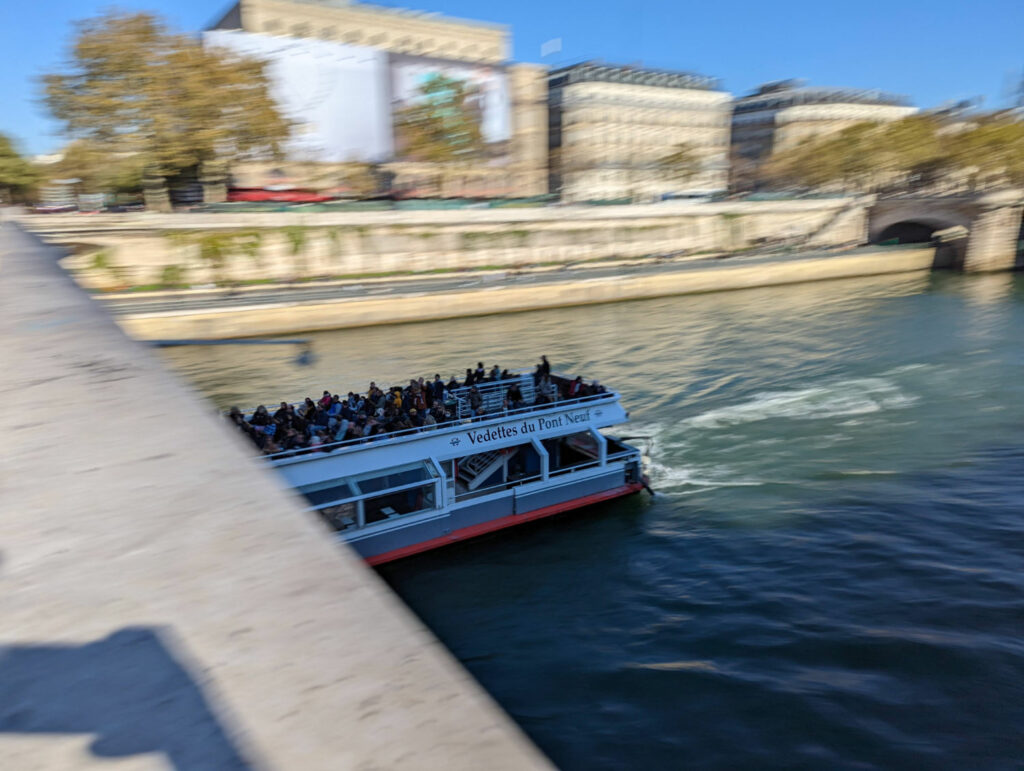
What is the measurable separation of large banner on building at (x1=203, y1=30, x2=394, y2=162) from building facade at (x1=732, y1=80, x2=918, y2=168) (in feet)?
175

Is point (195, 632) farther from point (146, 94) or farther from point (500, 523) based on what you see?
point (146, 94)

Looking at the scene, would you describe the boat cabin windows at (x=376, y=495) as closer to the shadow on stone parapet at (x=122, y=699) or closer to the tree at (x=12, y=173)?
the shadow on stone parapet at (x=122, y=699)

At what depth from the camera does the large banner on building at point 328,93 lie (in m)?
57.8

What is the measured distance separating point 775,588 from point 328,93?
60.1m

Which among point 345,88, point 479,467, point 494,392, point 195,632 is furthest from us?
point 345,88

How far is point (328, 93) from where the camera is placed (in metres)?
61.3

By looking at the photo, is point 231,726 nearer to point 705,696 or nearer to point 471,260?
point 705,696

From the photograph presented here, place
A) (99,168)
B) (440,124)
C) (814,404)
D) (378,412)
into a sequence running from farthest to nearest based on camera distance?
(440,124)
(99,168)
(814,404)
(378,412)

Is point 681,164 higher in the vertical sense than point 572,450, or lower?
higher

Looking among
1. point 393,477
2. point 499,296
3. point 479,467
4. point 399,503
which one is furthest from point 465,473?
point 499,296

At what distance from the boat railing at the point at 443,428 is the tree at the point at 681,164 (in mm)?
70954

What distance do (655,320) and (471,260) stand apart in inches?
645

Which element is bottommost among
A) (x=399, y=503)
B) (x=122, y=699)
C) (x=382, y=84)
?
(x=399, y=503)

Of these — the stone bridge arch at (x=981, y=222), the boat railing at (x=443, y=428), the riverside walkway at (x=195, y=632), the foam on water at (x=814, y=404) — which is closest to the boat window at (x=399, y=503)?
the boat railing at (x=443, y=428)
